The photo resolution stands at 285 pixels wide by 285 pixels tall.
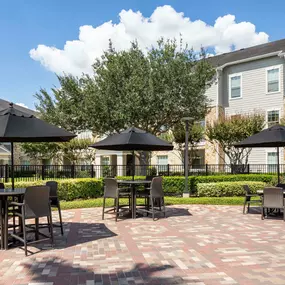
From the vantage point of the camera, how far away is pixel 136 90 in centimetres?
1620

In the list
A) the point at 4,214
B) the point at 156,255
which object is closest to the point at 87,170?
the point at 4,214

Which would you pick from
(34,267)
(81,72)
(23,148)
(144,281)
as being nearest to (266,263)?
(144,281)

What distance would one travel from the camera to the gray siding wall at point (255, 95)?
21828 mm

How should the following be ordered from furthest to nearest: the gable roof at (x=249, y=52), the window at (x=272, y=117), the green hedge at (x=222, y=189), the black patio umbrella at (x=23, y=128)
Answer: the gable roof at (x=249, y=52), the window at (x=272, y=117), the green hedge at (x=222, y=189), the black patio umbrella at (x=23, y=128)

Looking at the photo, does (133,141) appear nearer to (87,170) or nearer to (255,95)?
(87,170)

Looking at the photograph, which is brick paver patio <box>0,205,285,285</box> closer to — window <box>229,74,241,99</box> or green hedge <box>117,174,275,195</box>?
green hedge <box>117,174,275,195</box>

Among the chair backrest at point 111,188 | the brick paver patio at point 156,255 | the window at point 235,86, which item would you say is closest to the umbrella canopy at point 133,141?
the chair backrest at point 111,188

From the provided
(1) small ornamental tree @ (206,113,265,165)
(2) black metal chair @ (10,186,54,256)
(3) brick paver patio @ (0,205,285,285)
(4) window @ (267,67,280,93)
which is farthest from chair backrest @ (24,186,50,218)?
(4) window @ (267,67,280,93)

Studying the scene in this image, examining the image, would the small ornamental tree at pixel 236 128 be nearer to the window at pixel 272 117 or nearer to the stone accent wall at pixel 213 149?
the window at pixel 272 117

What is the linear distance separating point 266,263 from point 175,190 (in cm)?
→ 1102

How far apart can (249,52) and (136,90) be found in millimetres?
13014

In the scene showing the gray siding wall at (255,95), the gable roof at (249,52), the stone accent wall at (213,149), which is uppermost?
the gable roof at (249,52)

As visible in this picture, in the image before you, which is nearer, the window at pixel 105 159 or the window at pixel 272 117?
the window at pixel 272 117

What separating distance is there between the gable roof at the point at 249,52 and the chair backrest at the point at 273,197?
633 inches
